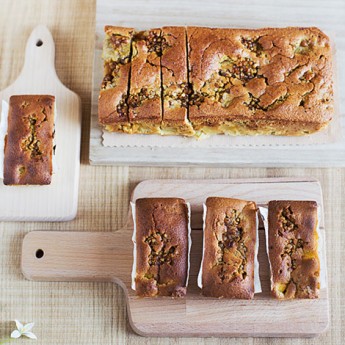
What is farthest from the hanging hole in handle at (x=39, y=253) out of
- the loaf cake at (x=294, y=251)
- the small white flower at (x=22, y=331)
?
the loaf cake at (x=294, y=251)

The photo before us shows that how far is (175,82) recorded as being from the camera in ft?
9.03

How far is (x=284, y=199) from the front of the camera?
9.44ft

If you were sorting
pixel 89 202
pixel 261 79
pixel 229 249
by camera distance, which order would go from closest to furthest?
pixel 229 249 → pixel 261 79 → pixel 89 202

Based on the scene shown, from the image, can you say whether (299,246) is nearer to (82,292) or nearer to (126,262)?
(126,262)

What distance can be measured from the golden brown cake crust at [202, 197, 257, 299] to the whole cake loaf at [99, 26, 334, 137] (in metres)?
0.44

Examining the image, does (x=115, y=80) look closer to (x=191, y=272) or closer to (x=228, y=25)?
(x=228, y=25)

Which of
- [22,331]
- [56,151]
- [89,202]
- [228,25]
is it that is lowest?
[22,331]

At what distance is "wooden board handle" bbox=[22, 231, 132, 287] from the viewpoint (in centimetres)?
282

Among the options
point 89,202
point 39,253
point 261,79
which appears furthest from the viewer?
point 89,202

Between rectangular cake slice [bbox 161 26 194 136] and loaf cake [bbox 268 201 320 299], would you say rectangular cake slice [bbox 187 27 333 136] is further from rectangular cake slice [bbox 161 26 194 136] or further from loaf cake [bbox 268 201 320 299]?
loaf cake [bbox 268 201 320 299]

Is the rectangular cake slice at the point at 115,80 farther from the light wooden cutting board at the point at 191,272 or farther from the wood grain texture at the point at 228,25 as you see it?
the light wooden cutting board at the point at 191,272

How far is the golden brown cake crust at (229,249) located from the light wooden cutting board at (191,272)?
0.52ft

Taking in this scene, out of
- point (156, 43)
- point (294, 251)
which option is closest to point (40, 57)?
point (156, 43)

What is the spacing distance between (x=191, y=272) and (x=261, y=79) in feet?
3.37
